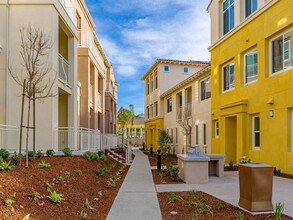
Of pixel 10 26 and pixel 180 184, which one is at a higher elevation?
pixel 10 26

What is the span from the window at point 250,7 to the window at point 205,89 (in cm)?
667

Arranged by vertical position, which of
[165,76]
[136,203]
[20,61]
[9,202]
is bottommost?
[136,203]

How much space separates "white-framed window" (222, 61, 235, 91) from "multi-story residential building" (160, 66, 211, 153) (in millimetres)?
2520

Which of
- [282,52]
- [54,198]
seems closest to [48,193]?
[54,198]

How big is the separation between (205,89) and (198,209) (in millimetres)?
16760

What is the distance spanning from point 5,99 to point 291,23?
1265cm

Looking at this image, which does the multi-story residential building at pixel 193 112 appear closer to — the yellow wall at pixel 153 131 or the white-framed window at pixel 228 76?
the white-framed window at pixel 228 76

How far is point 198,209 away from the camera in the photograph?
7117 millimetres

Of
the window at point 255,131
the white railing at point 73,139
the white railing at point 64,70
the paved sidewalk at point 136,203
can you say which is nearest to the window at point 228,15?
the window at point 255,131

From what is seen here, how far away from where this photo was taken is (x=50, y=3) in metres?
14.2

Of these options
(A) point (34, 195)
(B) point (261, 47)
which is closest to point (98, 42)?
(B) point (261, 47)

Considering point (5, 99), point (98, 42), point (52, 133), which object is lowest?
point (52, 133)

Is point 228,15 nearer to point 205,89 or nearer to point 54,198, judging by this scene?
point 205,89

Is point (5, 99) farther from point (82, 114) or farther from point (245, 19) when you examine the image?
point (245, 19)
